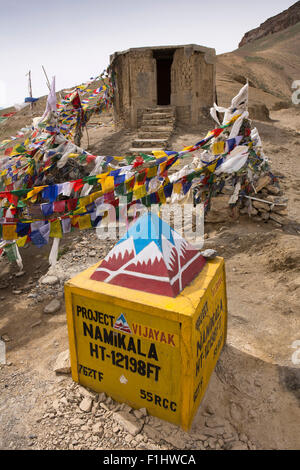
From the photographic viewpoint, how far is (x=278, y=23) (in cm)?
5606

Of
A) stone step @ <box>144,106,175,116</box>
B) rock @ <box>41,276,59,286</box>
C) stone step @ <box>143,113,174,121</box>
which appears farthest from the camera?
stone step @ <box>144,106,175,116</box>

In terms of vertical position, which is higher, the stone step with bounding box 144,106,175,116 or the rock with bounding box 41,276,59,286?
the stone step with bounding box 144,106,175,116

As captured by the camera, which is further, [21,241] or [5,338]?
[21,241]

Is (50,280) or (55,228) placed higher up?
(55,228)

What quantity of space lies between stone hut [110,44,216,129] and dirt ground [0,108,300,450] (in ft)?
26.2

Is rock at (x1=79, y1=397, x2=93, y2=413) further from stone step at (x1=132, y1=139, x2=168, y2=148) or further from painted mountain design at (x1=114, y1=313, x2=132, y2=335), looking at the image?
stone step at (x1=132, y1=139, x2=168, y2=148)

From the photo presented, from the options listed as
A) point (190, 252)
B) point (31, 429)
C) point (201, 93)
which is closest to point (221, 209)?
point (190, 252)

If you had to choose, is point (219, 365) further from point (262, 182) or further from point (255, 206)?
point (262, 182)

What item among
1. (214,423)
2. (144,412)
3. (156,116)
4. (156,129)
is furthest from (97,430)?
(156,116)

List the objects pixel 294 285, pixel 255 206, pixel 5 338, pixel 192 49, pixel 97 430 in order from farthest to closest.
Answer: pixel 192 49 → pixel 255 206 → pixel 294 285 → pixel 5 338 → pixel 97 430

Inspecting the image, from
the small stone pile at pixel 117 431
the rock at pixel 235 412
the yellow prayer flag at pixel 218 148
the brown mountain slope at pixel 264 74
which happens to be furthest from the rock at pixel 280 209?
the brown mountain slope at pixel 264 74

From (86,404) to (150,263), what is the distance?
1350 mm

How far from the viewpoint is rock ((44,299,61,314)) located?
496 centimetres

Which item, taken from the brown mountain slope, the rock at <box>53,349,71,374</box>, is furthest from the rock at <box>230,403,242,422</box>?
the brown mountain slope
